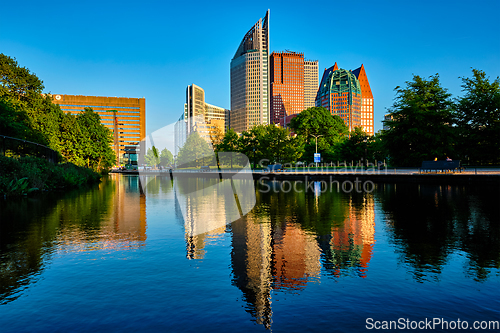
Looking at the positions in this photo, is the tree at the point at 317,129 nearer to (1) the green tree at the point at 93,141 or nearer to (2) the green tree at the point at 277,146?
(2) the green tree at the point at 277,146

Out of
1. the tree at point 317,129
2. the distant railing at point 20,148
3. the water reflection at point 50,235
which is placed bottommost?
the water reflection at point 50,235

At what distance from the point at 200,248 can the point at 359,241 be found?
14.1ft

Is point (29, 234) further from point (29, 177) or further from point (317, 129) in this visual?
point (317, 129)

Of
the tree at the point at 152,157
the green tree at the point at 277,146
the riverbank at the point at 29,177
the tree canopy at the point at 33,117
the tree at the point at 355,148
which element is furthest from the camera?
the tree at the point at 152,157

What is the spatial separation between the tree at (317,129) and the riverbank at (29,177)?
6038cm

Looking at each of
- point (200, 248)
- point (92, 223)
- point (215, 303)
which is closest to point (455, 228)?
point (200, 248)

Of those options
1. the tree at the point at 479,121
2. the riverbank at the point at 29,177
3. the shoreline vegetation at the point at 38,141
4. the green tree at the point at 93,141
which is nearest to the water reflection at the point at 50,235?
the riverbank at the point at 29,177

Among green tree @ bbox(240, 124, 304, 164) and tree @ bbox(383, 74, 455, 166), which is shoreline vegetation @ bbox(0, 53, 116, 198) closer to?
green tree @ bbox(240, 124, 304, 164)

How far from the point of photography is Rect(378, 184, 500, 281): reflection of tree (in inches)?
306

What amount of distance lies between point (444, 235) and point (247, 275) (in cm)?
680

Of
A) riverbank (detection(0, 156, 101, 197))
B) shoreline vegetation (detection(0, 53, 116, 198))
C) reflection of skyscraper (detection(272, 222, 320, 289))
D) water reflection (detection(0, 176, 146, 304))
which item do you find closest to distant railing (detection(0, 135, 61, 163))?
shoreline vegetation (detection(0, 53, 116, 198))

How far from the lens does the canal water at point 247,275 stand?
5141mm

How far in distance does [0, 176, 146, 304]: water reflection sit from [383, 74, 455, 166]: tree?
47646 millimetres

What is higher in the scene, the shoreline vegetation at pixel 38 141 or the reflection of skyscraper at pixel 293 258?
the shoreline vegetation at pixel 38 141
